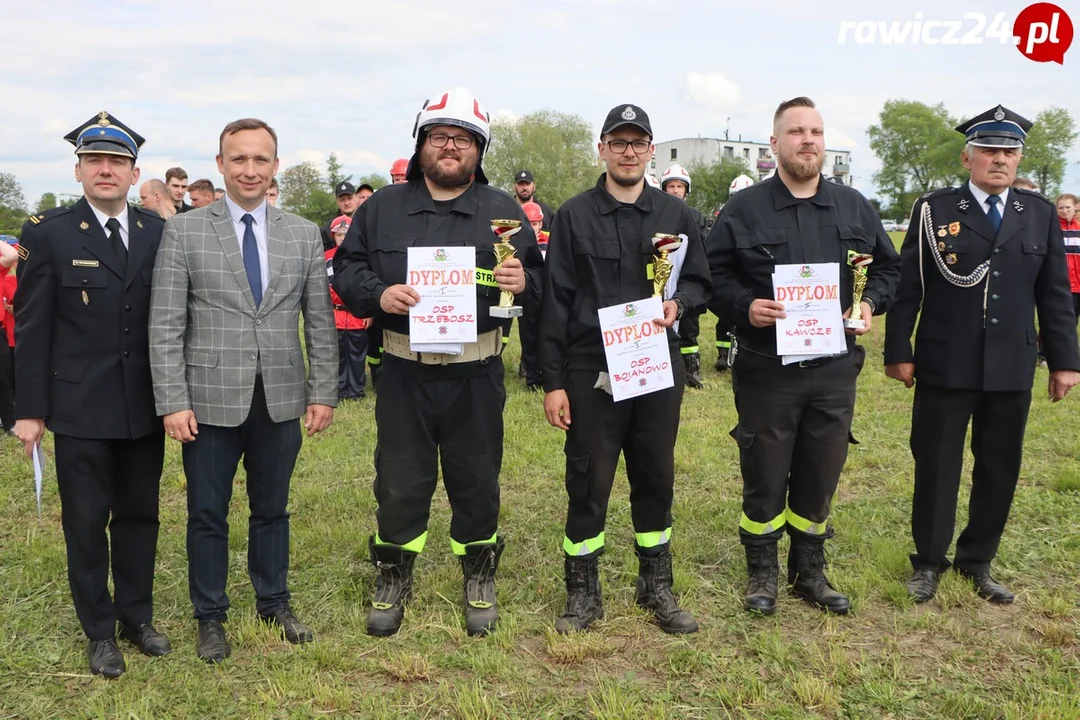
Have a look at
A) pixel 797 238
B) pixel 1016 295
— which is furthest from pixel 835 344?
pixel 1016 295

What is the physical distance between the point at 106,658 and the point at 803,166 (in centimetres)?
418

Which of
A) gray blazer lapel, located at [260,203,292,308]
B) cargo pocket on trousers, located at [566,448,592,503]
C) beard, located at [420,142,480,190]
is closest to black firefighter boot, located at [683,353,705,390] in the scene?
cargo pocket on trousers, located at [566,448,592,503]

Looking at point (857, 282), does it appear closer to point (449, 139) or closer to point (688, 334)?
point (449, 139)

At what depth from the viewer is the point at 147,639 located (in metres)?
3.88

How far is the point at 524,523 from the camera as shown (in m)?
5.58

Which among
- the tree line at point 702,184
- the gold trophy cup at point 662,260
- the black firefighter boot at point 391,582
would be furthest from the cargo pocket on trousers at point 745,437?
the tree line at point 702,184

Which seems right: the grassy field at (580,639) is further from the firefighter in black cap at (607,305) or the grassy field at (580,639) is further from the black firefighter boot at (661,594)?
the firefighter in black cap at (607,305)

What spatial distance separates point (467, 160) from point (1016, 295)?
302 centimetres

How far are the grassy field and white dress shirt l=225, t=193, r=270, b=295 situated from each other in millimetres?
1806

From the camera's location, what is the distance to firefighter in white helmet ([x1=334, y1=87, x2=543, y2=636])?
3910 mm

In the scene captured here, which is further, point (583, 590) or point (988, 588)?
point (988, 588)

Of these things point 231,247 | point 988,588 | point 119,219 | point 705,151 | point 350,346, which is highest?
point 705,151

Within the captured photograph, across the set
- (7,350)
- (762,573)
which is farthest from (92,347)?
(7,350)

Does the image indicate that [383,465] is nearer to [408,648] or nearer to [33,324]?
[408,648]
